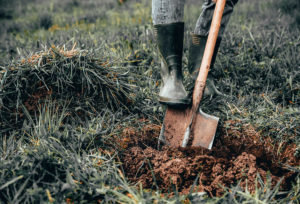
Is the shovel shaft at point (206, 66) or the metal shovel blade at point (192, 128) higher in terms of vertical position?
the shovel shaft at point (206, 66)

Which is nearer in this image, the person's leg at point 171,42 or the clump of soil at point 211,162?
the clump of soil at point 211,162

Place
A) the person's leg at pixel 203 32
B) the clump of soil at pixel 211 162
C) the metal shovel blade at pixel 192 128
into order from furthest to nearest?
the person's leg at pixel 203 32 → the metal shovel blade at pixel 192 128 → the clump of soil at pixel 211 162

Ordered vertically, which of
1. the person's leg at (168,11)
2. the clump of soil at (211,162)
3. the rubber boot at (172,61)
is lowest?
the clump of soil at (211,162)

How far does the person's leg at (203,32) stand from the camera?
196 centimetres

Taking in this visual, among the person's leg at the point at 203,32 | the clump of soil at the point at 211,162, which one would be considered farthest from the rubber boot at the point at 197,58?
the clump of soil at the point at 211,162

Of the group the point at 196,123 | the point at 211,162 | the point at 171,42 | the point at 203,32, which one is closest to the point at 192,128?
the point at 196,123

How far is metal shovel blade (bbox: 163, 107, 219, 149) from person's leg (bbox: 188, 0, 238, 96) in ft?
1.37

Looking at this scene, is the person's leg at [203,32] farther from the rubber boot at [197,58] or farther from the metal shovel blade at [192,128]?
the metal shovel blade at [192,128]

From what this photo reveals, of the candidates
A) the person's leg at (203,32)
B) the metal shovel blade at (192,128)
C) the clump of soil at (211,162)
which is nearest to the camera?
the clump of soil at (211,162)

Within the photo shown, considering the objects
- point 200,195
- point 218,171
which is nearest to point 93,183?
point 200,195

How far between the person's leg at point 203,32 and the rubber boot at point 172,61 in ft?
0.90

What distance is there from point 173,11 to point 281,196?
1269 millimetres

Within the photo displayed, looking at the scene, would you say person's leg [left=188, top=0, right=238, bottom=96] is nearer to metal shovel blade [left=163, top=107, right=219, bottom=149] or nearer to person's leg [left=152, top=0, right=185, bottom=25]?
person's leg [left=152, top=0, right=185, bottom=25]

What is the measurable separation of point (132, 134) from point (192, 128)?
402 mm
